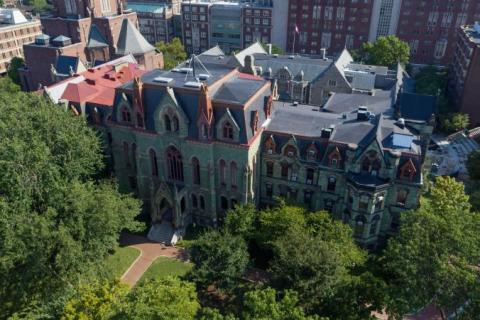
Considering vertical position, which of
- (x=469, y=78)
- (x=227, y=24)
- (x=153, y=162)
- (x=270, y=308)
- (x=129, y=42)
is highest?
(x=129, y=42)

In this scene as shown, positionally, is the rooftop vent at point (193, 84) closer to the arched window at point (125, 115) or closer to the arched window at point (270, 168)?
the arched window at point (125, 115)

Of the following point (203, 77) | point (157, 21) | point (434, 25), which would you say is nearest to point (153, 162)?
point (203, 77)

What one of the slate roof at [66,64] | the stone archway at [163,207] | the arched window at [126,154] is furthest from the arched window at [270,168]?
the slate roof at [66,64]

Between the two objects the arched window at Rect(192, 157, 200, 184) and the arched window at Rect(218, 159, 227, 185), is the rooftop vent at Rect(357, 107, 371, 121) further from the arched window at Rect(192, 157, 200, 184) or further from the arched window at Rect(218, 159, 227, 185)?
the arched window at Rect(192, 157, 200, 184)

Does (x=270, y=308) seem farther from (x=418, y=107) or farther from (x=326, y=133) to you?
(x=418, y=107)

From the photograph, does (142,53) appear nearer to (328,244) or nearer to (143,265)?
(143,265)

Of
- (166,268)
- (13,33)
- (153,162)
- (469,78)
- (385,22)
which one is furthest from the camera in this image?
(13,33)

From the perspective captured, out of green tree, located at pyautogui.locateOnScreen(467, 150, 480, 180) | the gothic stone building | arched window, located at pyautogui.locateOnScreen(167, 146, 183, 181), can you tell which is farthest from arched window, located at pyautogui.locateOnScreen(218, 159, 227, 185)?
green tree, located at pyautogui.locateOnScreen(467, 150, 480, 180)
